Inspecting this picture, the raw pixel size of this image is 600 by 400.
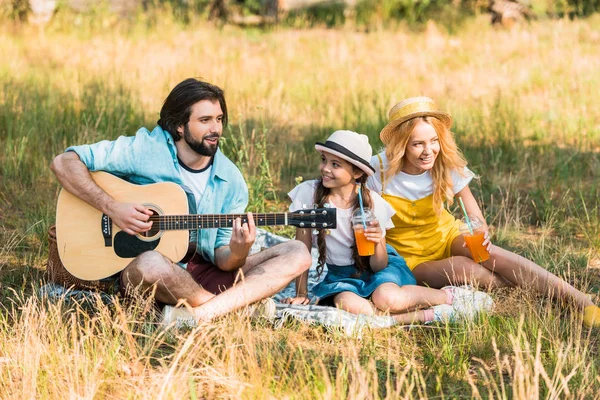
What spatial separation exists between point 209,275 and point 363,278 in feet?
2.70

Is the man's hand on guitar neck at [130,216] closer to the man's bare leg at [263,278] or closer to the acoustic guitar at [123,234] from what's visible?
the acoustic guitar at [123,234]

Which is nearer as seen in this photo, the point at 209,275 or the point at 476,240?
the point at 476,240

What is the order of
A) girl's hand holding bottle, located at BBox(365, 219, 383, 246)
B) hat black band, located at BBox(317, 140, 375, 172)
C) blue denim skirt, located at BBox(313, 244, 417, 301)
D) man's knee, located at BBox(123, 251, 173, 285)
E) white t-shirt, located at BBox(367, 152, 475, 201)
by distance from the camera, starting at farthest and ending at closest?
white t-shirt, located at BBox(367, 152, 475, 201) → blue denim skirt, located at BBox(313, 244, 417, 301) → hat black band, located at BBox(317, 140, 375, 172) → girl's hand holding bottle, located at BBox(365, 219, 383, 246) → man's knee, located at BBox(123, 251, 173, 285)

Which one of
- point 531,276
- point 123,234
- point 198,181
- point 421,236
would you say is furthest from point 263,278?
point 531,276

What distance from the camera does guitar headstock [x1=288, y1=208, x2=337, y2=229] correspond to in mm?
4371

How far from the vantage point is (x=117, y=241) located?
456 centimetres

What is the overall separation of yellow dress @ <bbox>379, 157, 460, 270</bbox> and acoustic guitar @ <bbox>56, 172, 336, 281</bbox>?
1.16 m

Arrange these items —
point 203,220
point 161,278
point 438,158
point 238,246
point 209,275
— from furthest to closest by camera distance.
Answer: point 438,158 → point 209,275 → point 203,220 → point 238,246 → point 161,278

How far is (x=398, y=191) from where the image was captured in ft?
16.4

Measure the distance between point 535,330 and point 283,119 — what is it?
441 centimetres

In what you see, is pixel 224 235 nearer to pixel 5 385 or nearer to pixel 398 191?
pixel 398 191

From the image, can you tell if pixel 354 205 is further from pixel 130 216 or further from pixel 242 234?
pixel 130 216

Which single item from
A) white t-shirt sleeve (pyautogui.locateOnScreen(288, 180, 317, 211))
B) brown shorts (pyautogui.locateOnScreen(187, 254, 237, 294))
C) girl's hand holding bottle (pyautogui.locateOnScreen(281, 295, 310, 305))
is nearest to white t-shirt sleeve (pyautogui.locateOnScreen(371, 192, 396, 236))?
white t-shirt sleeve (pyautogui.locateOnScreen(288, 180, 317, 211))

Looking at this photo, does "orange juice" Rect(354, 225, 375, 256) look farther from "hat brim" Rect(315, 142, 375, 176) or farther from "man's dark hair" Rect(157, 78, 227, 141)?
"man's dark hair" Rect(157, 78, 227, 141)
